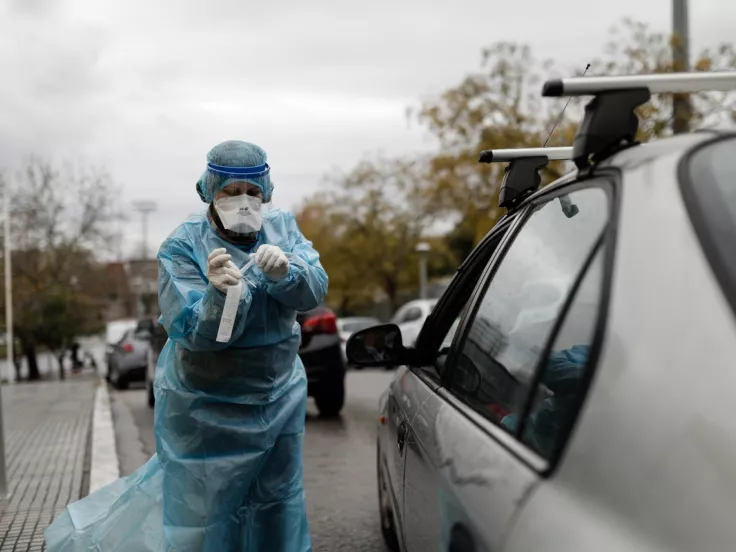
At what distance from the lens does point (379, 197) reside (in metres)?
43.5

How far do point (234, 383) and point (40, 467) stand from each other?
4272 mm

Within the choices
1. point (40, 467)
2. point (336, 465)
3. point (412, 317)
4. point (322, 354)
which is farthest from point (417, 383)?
point (412, 317)

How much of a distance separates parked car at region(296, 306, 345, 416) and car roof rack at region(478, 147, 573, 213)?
667 centimetres

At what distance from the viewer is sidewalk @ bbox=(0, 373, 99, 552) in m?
4.84

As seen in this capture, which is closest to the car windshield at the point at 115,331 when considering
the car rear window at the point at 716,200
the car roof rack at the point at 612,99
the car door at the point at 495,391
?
the car door at the point at 495,391

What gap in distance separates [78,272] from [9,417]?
2753cm

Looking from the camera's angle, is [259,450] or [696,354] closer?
[696,354]

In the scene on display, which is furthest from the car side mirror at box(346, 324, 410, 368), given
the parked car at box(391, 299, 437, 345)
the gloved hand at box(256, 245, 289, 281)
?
the parked car at box(391, 299, 437, 345)

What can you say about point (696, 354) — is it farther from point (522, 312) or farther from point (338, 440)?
point (338, 440)

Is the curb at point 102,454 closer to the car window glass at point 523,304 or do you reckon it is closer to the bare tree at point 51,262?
the car window glass at point 523,304

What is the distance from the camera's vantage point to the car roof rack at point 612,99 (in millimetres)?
1670

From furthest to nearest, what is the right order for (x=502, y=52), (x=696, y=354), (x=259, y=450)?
1. (x=502, y=52)
2. (x=259, y=450)
3. (x=696, y=354)

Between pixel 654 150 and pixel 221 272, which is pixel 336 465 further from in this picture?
pixel 654 150

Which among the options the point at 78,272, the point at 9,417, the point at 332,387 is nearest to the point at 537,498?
the point at 332,387
